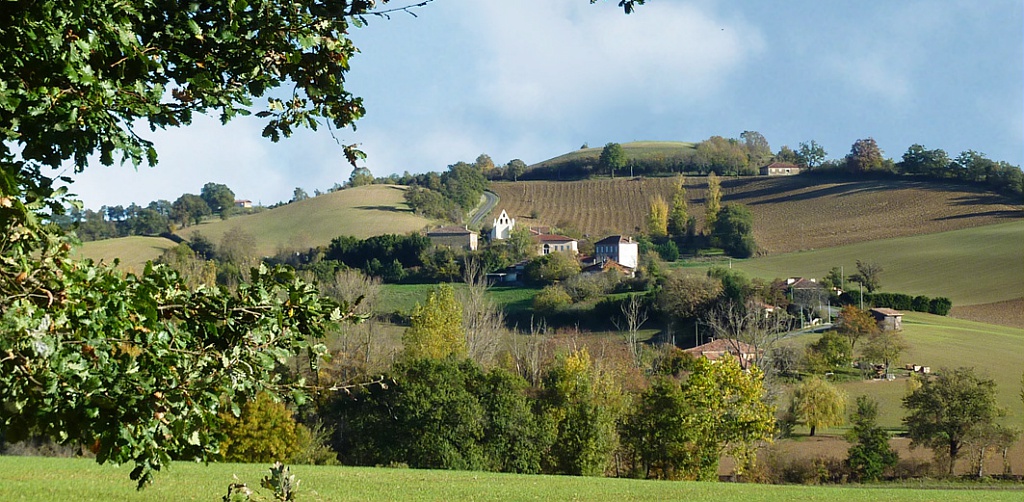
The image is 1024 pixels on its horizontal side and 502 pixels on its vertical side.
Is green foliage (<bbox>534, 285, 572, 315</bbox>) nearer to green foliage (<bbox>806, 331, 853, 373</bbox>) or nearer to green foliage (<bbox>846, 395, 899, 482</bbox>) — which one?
green foliage (<bbox>806, 331, 853, 373</bbox>)

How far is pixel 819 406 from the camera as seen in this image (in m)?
47.4

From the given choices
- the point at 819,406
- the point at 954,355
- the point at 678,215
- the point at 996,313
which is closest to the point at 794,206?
the point at 678,215

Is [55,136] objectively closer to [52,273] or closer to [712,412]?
[52,273]

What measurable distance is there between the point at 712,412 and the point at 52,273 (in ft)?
126

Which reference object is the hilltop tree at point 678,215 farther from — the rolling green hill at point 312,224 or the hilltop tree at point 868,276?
the rolling green hill at point 312,224

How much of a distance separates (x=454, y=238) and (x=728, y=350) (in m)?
42.7

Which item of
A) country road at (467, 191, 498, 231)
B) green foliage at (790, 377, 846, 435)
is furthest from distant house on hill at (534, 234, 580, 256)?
green foliage at (790, 377, 846, 435)

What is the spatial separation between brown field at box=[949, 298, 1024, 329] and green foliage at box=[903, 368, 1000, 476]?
96.5 feet

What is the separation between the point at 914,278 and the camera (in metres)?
80.8

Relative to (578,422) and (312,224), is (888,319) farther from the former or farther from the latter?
(312,224)

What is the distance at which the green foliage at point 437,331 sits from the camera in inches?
1982

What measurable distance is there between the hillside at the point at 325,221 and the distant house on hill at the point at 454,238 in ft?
24.4

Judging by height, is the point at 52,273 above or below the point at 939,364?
above

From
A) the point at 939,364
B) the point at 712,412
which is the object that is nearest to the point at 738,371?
the point at 712,412
